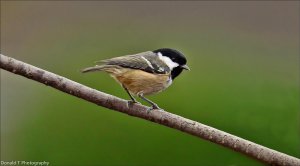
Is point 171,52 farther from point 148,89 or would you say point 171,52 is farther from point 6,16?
point 6,16

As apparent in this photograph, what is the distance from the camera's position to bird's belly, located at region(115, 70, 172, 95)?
2369 millimetres

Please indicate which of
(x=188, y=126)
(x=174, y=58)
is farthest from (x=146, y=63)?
(x=188, y=126)

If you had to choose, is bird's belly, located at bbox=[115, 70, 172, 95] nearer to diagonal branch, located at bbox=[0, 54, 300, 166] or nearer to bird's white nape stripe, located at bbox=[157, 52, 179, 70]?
bird's white nape stripe, located at bbox=[157, 52, 179, 70]

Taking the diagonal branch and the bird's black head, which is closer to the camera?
the diagonal branch

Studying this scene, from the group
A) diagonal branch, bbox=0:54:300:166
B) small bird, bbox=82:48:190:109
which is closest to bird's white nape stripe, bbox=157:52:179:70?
small bird, bbox=82:48:190:109

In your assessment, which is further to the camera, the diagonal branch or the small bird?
the small bird

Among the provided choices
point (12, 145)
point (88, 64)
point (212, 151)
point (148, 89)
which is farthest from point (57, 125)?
point (148, 89)

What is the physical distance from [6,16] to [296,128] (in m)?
2.26

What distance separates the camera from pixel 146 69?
245 centimetres

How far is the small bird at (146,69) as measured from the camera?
2.35m

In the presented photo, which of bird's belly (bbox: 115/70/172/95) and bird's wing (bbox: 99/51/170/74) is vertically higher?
bird's wing (bbox: 99/51/170/74)

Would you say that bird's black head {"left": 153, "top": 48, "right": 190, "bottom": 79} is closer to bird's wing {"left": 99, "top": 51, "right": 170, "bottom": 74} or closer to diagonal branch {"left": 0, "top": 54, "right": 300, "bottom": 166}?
bird's wing {"left": 99, "top": 51, "right": 170, "bottom": 74}

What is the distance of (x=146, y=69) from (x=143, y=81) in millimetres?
74

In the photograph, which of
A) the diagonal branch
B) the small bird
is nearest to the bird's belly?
the small bird
